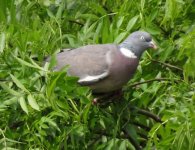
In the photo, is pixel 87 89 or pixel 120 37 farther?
pixel 120 37

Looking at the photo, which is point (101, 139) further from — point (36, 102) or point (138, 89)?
point (36, 102)

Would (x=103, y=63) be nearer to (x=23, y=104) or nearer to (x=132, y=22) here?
(x=132, y=22)

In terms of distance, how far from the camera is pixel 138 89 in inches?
121

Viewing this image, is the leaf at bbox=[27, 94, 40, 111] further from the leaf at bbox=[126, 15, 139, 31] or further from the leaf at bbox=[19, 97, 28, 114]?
the leaf at bbox=[126, 15, 139, 31]

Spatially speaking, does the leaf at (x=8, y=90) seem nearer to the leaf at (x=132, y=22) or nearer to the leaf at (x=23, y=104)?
the leaf at (x=23, y=104)

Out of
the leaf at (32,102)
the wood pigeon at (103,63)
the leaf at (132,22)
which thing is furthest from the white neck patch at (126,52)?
the leaf at (32,102)

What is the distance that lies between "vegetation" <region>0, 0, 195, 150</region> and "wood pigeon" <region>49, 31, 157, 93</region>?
0.05 metres

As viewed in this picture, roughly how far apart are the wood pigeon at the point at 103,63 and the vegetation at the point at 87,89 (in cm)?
5

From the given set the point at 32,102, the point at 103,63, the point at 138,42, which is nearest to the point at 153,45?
the point at 138,42

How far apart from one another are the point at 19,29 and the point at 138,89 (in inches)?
22.8

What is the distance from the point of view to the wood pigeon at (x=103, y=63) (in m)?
3.07

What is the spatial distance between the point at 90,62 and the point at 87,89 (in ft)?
1.36

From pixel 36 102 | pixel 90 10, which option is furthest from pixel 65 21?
pixel 36 102

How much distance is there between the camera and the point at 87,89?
8.86ft
